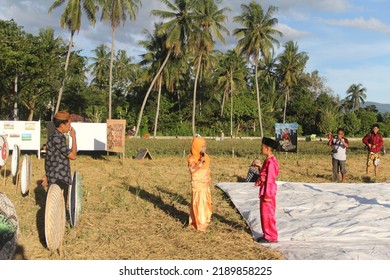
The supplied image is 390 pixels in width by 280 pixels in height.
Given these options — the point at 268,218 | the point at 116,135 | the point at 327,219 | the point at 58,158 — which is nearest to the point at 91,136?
the point at 116,135

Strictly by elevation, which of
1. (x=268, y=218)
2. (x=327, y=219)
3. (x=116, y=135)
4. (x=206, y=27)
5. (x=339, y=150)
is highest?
(x=206, y=27)

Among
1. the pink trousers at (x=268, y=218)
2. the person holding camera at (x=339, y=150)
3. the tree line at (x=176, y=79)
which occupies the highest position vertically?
the tree line at (x=176, y=79)

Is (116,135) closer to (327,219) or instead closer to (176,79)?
(327,219)

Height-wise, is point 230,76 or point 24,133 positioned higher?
point 230,76

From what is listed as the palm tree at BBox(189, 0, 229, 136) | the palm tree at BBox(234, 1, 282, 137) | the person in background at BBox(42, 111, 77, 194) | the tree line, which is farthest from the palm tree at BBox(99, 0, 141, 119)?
the person in background at BBox(42, 111, 77, 194)

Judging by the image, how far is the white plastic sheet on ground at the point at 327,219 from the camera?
18.0 feet

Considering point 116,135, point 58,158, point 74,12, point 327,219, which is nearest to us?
point 58,158

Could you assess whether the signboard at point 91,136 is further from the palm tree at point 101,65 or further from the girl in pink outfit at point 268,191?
the palm tree at point 101,65

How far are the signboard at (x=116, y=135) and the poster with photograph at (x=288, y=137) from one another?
6.65m

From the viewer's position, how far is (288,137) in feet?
63.5

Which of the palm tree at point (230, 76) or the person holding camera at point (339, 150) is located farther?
the palm tree at point (230, 76)

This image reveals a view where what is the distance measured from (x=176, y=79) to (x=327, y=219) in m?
42.3

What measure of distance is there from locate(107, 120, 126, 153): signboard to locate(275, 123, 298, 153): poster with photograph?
262 inches

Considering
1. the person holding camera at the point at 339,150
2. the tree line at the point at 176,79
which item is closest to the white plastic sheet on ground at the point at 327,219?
the person holding camera at the point at 339,150
